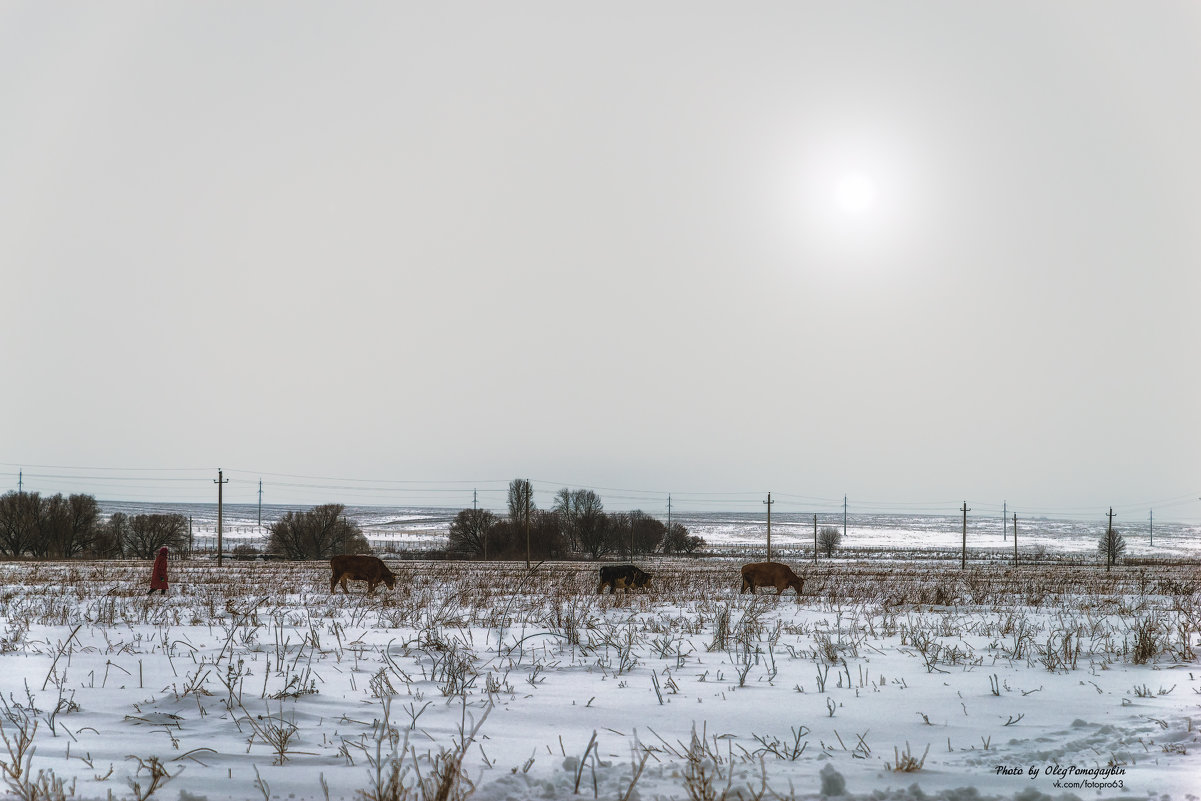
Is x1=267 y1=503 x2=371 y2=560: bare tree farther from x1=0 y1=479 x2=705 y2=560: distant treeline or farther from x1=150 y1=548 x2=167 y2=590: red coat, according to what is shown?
x1=150 y1=548 x2=167 y2=590: red coat

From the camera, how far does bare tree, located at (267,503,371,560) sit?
7125cm

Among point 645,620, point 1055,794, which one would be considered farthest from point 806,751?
point 645,620

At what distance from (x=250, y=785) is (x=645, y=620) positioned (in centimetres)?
732

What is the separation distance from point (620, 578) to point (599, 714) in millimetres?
12670

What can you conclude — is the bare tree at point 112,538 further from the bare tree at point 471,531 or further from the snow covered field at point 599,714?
the snow covered field at point 599,714

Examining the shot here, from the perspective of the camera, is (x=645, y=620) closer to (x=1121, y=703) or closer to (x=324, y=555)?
(x=1121, y=703)

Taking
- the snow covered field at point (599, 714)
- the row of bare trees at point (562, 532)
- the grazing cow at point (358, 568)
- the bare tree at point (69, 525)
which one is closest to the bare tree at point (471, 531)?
the row of bare trees at point (562, 532)

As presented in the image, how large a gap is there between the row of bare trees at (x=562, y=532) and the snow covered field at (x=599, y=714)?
62.6 meters

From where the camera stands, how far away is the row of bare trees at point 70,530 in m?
65.6

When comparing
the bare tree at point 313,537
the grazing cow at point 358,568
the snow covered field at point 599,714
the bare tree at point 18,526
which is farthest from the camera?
the bare tree at point 313,537

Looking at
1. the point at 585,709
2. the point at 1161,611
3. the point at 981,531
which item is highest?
the point at 585,709

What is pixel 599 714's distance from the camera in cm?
508

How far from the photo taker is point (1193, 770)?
3750 millimetres

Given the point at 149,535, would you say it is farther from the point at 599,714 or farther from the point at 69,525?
the point at 599,714
